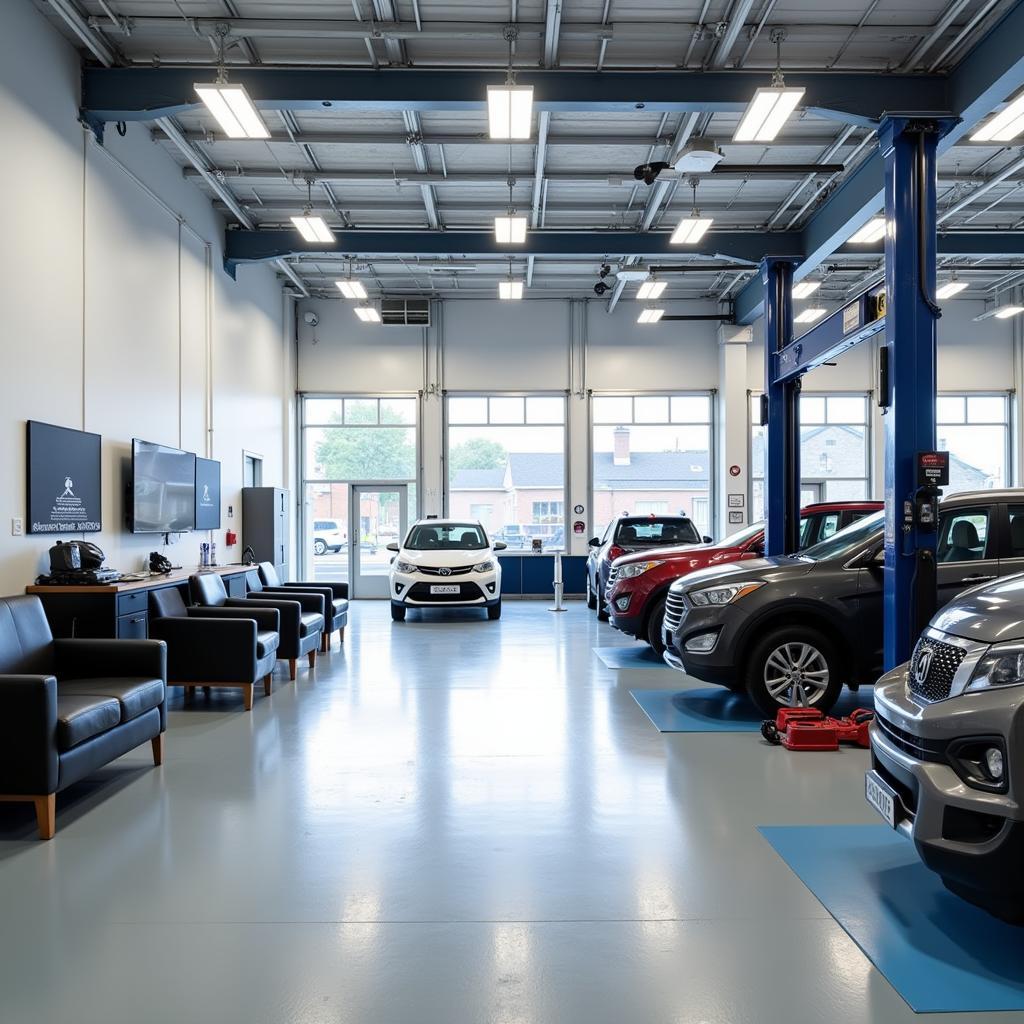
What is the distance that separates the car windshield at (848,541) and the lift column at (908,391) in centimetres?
27

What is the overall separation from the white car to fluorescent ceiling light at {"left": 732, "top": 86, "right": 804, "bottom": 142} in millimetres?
5924

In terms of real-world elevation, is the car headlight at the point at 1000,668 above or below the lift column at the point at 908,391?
below

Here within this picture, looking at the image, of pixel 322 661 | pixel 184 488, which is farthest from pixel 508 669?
pixel 184 488

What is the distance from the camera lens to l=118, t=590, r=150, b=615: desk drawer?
571 centimetres

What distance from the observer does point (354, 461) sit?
1441cm

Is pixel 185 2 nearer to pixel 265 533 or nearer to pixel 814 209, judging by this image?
pixel 265 533

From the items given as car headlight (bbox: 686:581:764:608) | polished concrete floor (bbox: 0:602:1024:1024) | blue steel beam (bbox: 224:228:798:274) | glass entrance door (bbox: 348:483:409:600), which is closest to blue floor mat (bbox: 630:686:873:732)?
polished concrete floor (bbox: 0:602:1024:1024)

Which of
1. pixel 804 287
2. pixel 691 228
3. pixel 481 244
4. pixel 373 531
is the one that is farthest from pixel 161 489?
pixel 804 287

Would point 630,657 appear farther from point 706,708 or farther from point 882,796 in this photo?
point 882,796

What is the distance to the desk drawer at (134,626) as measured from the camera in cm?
570

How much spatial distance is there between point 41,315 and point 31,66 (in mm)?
1804

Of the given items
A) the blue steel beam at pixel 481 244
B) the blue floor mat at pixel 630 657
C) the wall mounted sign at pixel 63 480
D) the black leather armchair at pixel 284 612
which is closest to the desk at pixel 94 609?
the wall mounted sign at pixel 63 480

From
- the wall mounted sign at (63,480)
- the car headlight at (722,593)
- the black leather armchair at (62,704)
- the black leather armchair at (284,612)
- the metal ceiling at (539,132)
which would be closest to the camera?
the black leather armchair at (62,704)

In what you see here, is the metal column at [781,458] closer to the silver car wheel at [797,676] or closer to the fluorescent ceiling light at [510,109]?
the silver car wheel at [797,676]
